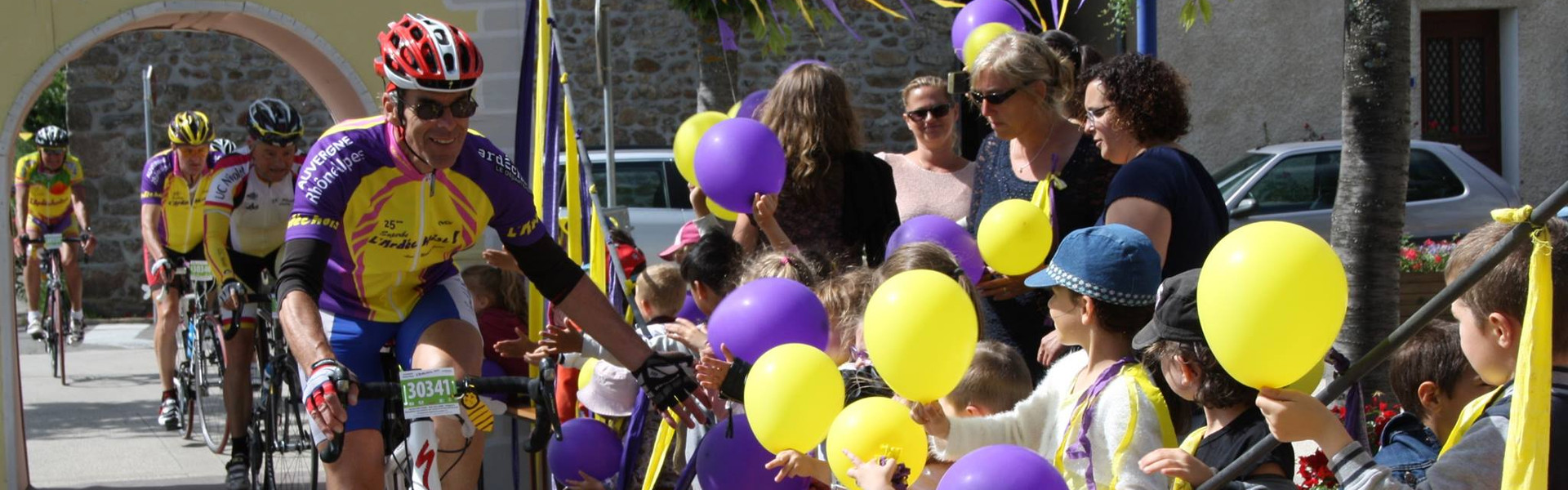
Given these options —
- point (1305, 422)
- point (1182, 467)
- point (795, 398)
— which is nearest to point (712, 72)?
point (795, 398)

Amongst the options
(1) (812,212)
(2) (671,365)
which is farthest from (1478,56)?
(2) (671,365)

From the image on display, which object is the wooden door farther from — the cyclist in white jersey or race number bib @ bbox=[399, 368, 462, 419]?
race number bib @ bbox=[399, 368, 462, 419]

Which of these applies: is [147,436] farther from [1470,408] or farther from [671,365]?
[1470,408]

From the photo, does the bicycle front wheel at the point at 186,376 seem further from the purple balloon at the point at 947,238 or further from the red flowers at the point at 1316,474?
the red flowers at the point at 1316,474

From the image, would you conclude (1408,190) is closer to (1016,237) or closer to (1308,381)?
(1016,237)

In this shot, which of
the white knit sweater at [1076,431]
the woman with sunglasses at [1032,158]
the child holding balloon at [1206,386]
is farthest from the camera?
the woman with sunglasses at [1032,158]

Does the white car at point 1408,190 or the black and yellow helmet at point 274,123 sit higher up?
the black and yellow helmet at point 274,123

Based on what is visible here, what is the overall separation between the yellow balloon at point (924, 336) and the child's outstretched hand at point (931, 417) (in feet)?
0.06

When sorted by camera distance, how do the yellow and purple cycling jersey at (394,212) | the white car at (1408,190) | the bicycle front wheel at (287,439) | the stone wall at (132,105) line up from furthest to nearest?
the stone wall at (132,105), the white car at (1408,190), the bicycle front wheel at (287,439), the yellow and purple cycling jersey at (394,212)

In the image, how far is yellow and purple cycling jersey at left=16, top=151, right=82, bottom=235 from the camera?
1198 centimetres

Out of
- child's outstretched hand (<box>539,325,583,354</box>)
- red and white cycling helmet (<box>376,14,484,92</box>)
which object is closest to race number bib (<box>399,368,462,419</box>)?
child's outstretched hand (<box>539,325,583,354</box>)

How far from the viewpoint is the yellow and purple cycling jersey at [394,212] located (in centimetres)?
405

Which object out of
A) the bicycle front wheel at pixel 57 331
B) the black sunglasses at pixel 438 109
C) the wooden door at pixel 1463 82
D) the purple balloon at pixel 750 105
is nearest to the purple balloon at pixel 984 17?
the purple balloon at pixel 750 105

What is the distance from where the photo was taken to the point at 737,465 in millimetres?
4008
